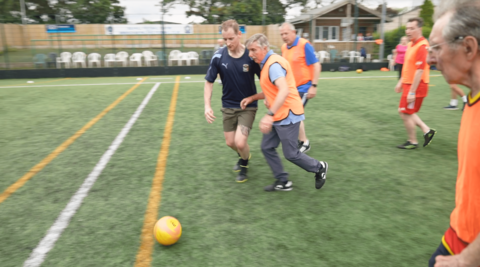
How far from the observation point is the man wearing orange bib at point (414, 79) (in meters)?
5.46

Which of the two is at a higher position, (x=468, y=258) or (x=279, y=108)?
(x=279, y=108)

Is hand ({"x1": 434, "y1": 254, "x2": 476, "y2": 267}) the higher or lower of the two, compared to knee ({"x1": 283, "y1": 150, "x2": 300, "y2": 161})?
higher

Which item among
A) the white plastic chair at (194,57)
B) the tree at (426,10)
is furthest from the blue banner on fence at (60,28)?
the tree at (426,10)

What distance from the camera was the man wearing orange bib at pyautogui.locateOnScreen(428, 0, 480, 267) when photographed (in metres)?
1.25

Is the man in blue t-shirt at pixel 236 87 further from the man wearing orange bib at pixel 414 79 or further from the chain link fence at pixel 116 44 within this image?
the chain link fence at pixel 116 44

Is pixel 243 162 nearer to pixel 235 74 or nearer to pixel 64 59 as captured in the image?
pixel 235 74

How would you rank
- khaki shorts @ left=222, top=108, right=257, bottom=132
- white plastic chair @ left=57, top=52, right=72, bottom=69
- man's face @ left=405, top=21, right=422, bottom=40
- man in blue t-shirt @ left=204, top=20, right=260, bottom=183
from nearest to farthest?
man in blue t-shirt @ left=204, top=20, right=260, bottom=183 < khaki shorts @ left=222, top=108, right=257, bottom=132 < man's face @ left=405, top=21, right=422, bottom=40 < white plastic chair @ left=57, top=52, right=72, bottom=69

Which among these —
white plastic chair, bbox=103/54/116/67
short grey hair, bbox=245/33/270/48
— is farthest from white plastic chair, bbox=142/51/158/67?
short grey hair, bbox=245/33/270/48

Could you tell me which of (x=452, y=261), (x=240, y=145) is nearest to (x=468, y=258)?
(x=452, y=261)

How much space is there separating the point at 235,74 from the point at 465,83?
338cm

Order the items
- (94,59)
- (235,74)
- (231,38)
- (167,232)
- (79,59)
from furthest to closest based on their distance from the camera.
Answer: (94,59), (79,59), (235,74), (231,38), (167,232)

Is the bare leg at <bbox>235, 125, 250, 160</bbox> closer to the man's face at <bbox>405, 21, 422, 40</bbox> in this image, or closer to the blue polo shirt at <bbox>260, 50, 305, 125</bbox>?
the blue polo shirt at <bbox>260, 50, 305, 125</bbox>

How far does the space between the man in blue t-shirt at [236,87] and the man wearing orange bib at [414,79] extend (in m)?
2.70

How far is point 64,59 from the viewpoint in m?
21.1
